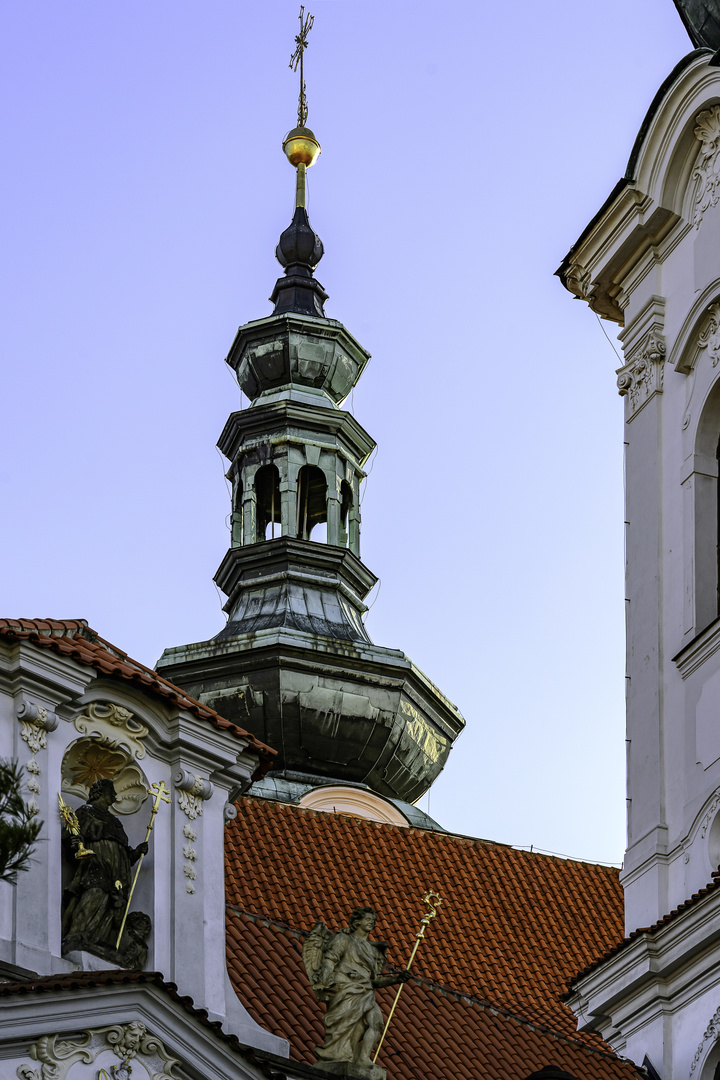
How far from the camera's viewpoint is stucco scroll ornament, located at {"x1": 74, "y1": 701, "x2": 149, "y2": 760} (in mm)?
15516

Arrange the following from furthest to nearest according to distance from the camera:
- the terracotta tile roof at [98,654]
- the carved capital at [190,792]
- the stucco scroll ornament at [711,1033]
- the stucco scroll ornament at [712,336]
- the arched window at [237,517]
Result: the arched window at [237,517] < the stucco scroll ornament at [712,336] < the stucco scroll ornament at [711,1033] < the carved capital at [190,792] < the terracotta tile roof at [98,654]

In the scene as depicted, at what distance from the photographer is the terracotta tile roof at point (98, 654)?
15.2 m

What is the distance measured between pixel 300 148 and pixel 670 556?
13801mm

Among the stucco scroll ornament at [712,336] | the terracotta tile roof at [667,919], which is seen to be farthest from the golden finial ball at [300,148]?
the terracotta tile roof at [667,919]

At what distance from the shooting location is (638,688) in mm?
18469

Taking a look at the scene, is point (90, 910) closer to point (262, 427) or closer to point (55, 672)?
point (55, 672)

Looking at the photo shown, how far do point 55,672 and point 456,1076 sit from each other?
4.14m

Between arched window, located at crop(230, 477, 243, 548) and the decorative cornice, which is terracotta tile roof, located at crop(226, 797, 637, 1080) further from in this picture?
arched window, located at crop(230, 477, 243, 548)

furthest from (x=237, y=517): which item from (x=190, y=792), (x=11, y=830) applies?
(x=11, y=830)

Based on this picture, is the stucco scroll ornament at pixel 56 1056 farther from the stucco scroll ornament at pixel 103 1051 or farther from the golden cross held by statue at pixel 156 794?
the golden cross held by statue at pixel 156 794

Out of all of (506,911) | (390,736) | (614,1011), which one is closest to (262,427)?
(390,736)

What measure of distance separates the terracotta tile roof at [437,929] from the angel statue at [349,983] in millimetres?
779

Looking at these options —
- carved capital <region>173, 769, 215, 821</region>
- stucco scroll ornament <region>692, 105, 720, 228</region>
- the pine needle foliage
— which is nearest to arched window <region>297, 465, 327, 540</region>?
stucco scroll ornament <region>692, 105, 720, 228</region>

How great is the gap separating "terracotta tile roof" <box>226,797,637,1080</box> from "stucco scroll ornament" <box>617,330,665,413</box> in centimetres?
405
